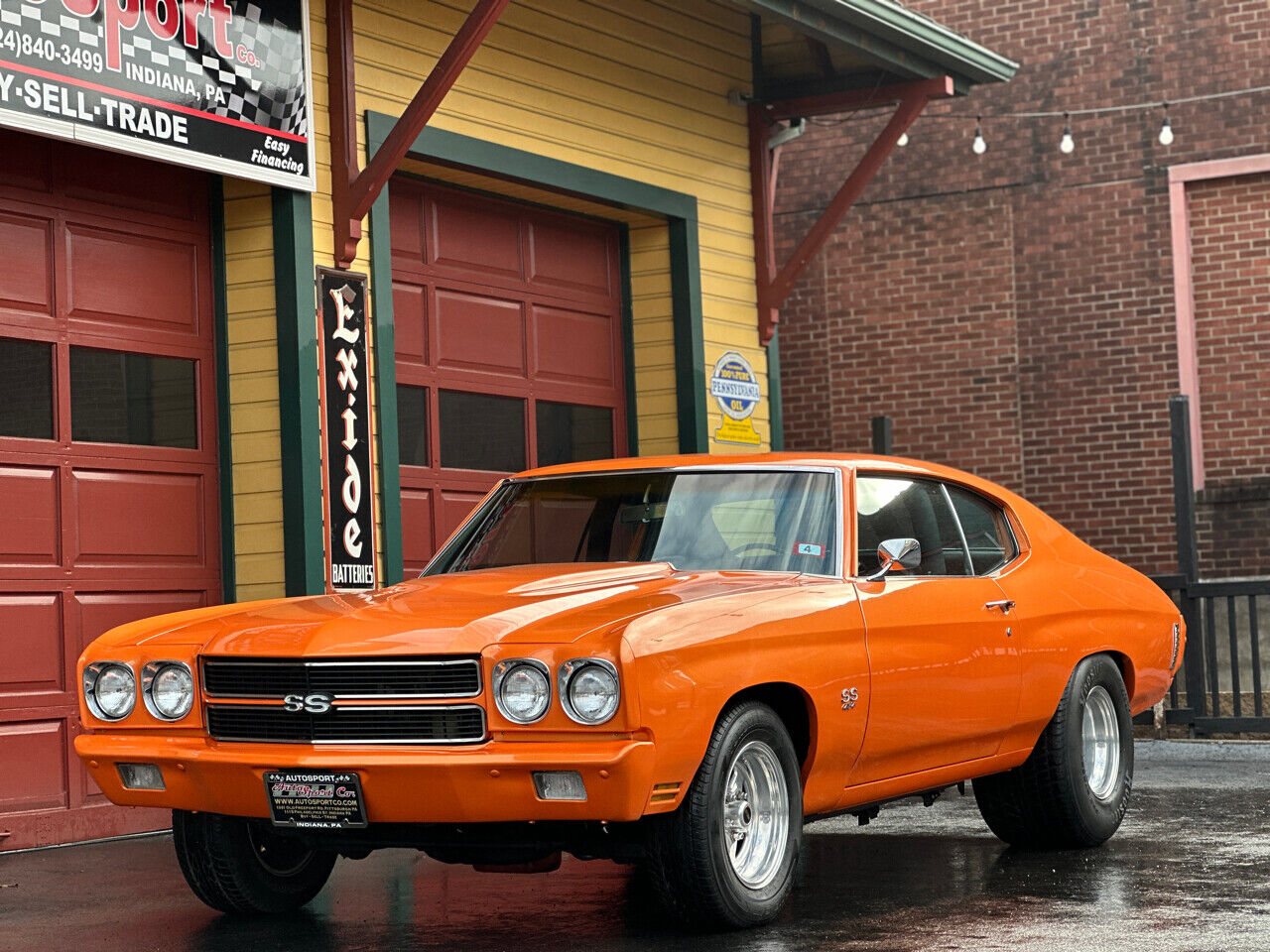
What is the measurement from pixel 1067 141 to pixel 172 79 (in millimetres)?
9320

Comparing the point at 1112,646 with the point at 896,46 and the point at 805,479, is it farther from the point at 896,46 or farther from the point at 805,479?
the point at 896,46

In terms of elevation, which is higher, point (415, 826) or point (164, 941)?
point (415, 826)

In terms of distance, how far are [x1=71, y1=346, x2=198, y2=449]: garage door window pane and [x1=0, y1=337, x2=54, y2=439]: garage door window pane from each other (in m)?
0.15

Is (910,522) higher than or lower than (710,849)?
higher

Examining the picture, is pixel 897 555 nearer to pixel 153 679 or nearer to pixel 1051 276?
pixel 153 679

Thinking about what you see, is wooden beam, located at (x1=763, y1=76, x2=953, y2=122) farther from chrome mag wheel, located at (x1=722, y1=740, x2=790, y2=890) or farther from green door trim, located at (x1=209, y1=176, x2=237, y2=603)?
chrome mag wheel, located at (x1=722, y1=740, x2=790, y2=890)

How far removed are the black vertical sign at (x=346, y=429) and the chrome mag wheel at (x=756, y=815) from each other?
4312 millimetres

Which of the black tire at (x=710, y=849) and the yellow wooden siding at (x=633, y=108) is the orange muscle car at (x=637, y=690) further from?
the yellow wooden siding at (x=633, y=108)

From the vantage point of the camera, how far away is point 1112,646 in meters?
7.71

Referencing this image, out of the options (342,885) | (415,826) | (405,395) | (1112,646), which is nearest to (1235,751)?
(1112,646)

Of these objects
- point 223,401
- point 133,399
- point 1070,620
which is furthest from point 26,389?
point 1070,620

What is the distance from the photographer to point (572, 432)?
12.5m

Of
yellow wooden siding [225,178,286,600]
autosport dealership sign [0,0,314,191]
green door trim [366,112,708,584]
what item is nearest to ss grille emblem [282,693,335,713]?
autosport dealership sign [0,0,314,191]

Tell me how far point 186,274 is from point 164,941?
4.69 meters
